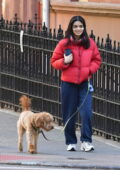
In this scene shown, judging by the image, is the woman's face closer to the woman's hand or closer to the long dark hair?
the long dark hair

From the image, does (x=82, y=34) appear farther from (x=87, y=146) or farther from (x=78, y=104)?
(x=87, y=146)

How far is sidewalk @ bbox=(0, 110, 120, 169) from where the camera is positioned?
40.8ft

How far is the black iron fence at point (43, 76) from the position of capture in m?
15.4

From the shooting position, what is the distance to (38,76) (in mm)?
17562

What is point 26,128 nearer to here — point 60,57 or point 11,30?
point 60,57

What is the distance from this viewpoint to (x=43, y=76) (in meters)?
17.4

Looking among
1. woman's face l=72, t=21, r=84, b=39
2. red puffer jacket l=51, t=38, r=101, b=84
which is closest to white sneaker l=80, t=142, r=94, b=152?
red puffer jacket l=51, t=38, r=101, b=84

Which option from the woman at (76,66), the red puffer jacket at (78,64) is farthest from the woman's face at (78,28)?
the red puffer jacket at (78,64)

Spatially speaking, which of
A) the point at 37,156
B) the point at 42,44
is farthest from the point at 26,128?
the point at 42,44

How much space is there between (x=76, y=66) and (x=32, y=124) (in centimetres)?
100

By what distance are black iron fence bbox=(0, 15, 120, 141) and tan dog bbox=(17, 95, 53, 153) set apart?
2040 millimetres

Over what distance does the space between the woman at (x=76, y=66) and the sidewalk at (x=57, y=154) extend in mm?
496

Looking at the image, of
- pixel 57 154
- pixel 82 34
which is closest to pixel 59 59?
pixel 82 34

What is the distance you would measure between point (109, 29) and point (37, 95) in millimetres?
4730
